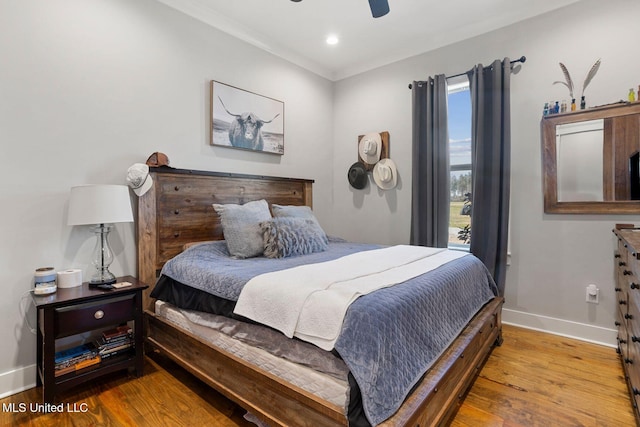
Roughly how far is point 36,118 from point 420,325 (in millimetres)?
2580

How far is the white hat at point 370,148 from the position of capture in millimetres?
3836

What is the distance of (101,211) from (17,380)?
115 cm

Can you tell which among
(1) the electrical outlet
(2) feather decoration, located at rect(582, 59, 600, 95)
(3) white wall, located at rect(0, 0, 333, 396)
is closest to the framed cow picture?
(3) white wall, located at rect(0, 0, 333, 396)

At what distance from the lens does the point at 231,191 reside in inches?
121

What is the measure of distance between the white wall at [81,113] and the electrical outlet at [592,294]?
130 inches

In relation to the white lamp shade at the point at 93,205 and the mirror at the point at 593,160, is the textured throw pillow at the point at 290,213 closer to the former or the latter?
the white lamp shade at the point at 93,205

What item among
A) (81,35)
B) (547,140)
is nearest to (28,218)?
(81,35)

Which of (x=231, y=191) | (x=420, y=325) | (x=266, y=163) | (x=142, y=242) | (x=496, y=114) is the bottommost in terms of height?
(x=420, y=325)

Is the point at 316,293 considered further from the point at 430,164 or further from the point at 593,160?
the point at 593,160

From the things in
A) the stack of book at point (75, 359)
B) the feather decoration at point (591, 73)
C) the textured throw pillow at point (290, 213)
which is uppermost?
the feather decoration at point (591, 73)

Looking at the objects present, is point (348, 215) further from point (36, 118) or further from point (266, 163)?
point (36, 118)

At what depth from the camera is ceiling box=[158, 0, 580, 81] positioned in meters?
2.86

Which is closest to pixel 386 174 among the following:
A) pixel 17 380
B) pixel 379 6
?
pixel 379 6

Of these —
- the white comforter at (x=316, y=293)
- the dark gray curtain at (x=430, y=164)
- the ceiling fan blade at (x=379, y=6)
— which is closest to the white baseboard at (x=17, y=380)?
the white comforter at (x=316, y=293)
